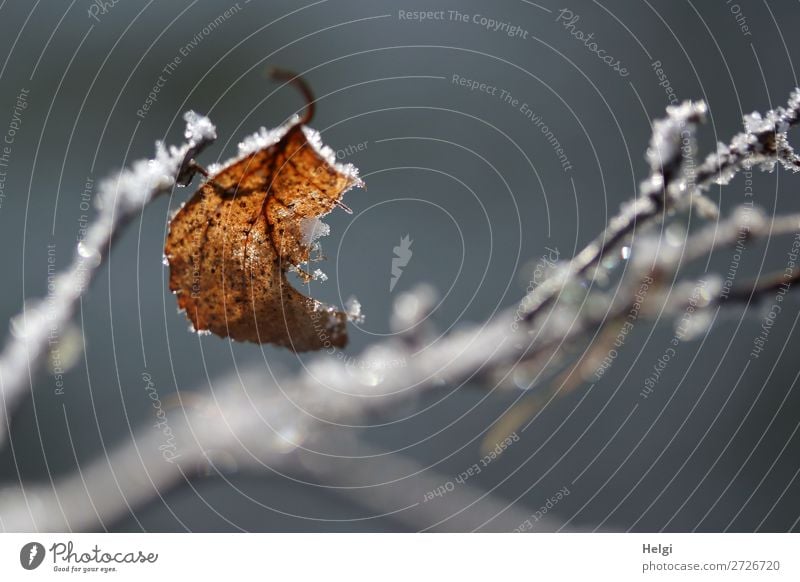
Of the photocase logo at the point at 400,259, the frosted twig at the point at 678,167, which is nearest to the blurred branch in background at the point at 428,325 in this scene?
the frosted twig at the point at 678,167

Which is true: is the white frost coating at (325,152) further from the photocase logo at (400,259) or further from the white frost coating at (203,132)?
the photocase logo at (400,259)

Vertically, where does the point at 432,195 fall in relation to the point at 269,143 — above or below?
above

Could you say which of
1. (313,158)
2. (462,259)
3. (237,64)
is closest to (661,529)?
(462,259)
